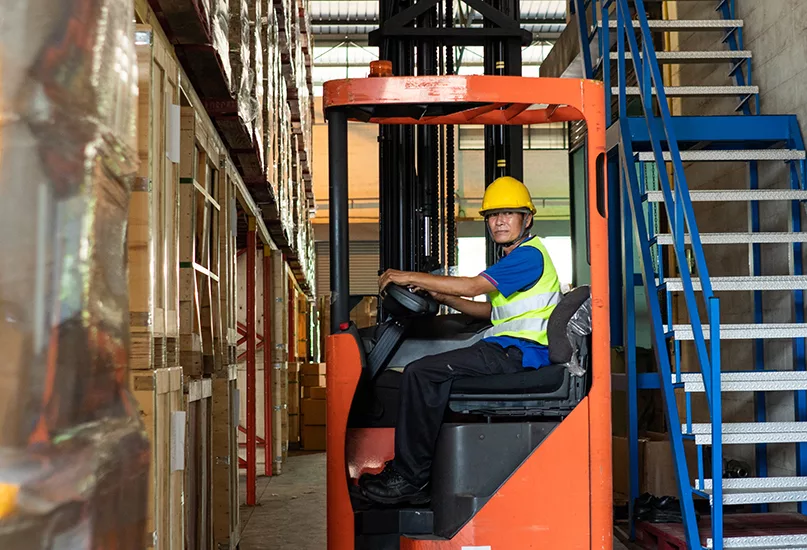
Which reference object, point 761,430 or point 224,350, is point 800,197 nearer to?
point 761,430

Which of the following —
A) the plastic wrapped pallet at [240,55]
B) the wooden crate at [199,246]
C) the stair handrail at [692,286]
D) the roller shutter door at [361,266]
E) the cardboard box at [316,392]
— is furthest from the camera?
the roller shutter door at [361,266]

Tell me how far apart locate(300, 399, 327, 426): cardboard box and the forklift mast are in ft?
28.1

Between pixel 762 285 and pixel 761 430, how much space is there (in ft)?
2.99

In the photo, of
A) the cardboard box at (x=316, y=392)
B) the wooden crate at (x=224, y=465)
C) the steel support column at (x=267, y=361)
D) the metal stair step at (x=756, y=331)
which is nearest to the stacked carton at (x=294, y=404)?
the cardboard box at (x=316, y=392)

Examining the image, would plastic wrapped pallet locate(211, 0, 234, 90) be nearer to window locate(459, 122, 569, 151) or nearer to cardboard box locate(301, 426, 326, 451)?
cardboard box locate(301, 426, 326, 451)

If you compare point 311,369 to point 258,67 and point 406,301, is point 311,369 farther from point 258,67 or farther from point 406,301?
point 406,301

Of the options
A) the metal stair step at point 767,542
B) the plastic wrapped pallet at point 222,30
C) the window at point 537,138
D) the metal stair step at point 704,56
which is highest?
the window at point 537,138

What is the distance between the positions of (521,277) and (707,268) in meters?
3.05

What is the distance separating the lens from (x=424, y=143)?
5539 millimetres

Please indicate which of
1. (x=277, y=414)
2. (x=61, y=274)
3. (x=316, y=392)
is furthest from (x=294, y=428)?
(x=61, y=274)

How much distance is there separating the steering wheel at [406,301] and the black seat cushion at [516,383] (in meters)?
0.36

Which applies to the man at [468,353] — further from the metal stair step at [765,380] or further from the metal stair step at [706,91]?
the metal stair step at [706,91]

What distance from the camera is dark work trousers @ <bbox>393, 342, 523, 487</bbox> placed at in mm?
4164

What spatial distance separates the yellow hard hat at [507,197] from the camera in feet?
14.5
